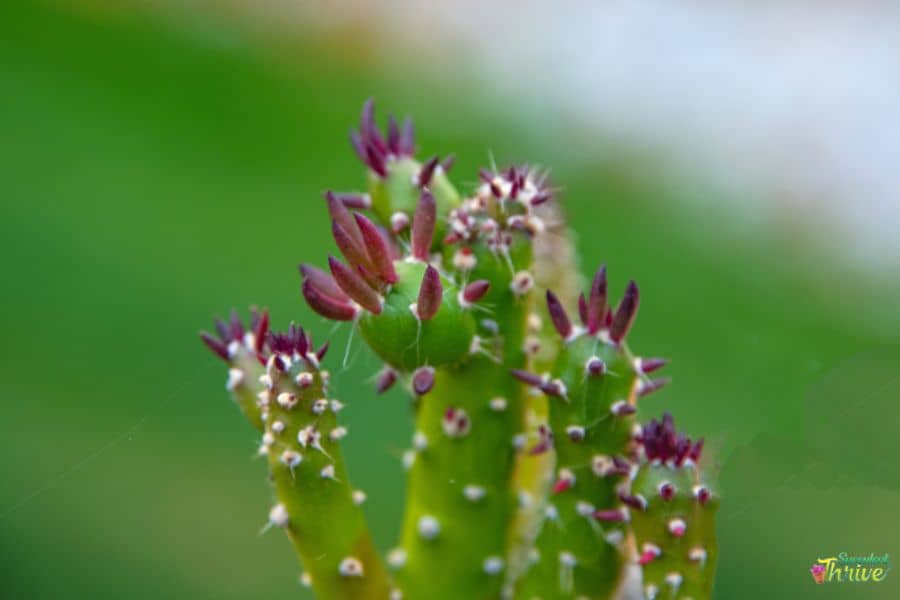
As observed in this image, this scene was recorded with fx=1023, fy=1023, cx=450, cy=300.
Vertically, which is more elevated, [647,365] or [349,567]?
[647,365]

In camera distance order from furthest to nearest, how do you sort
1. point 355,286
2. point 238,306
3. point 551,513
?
point 238,306, point 551,513, point 355,286

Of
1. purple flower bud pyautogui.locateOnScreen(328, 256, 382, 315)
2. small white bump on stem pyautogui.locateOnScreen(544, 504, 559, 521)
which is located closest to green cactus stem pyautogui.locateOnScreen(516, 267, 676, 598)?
small white bump on stem pyautogui.locateOnScreen(544, 504, 559, 521)

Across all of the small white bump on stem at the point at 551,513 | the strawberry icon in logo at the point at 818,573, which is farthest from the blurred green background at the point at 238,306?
the small white bump on stem at the point at 551,513

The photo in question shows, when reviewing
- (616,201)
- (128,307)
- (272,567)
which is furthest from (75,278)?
(616,201)

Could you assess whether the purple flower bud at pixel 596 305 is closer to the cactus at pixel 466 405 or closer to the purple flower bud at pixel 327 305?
the cactus at pixel 466 405

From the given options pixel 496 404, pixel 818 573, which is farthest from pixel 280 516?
pixel 818 573

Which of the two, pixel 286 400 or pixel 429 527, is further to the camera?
pixel 429 527

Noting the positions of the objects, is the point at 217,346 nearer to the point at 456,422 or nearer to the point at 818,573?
the point at 456,422

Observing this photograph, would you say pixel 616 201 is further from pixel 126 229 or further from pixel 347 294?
pixel 347 294
